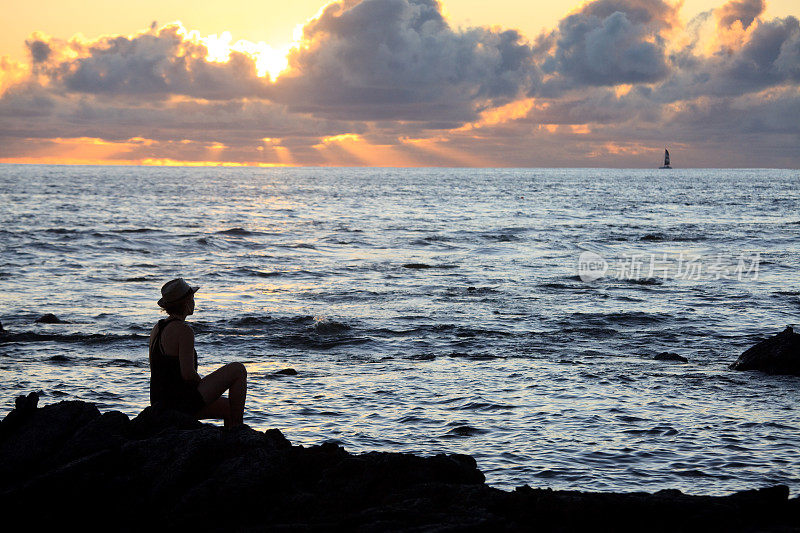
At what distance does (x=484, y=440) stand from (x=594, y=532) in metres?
3.62

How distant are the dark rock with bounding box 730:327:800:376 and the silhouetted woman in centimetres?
823

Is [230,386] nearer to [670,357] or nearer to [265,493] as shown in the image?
[265,493]

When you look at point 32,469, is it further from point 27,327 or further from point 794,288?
point 794,288

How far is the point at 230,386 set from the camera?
7809 mm

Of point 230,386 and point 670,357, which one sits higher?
point 230,386

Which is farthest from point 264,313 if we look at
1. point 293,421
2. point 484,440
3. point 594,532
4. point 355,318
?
point 594,532

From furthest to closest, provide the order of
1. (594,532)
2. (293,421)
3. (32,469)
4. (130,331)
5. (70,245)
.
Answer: (70,245) → (130,331) → (293,421) → (32,469) → (594,532)

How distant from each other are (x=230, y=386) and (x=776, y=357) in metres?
8.43

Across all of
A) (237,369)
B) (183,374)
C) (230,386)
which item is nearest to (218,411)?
(230,386)

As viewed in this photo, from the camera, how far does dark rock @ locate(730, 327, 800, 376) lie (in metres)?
11.9

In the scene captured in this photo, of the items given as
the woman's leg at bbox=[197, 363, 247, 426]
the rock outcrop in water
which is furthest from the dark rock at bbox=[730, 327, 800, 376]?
the woman's leg at bbox=[197, 363, 247, 426]

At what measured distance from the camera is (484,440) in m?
9.01

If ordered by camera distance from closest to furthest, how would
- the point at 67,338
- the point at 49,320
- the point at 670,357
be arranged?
the point at 670,357, the point at 67,338, the point at 49,320

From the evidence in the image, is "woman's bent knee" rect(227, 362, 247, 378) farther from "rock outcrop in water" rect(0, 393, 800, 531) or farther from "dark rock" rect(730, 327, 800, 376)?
"dark rock" rect(730, 327, 800, 376)
